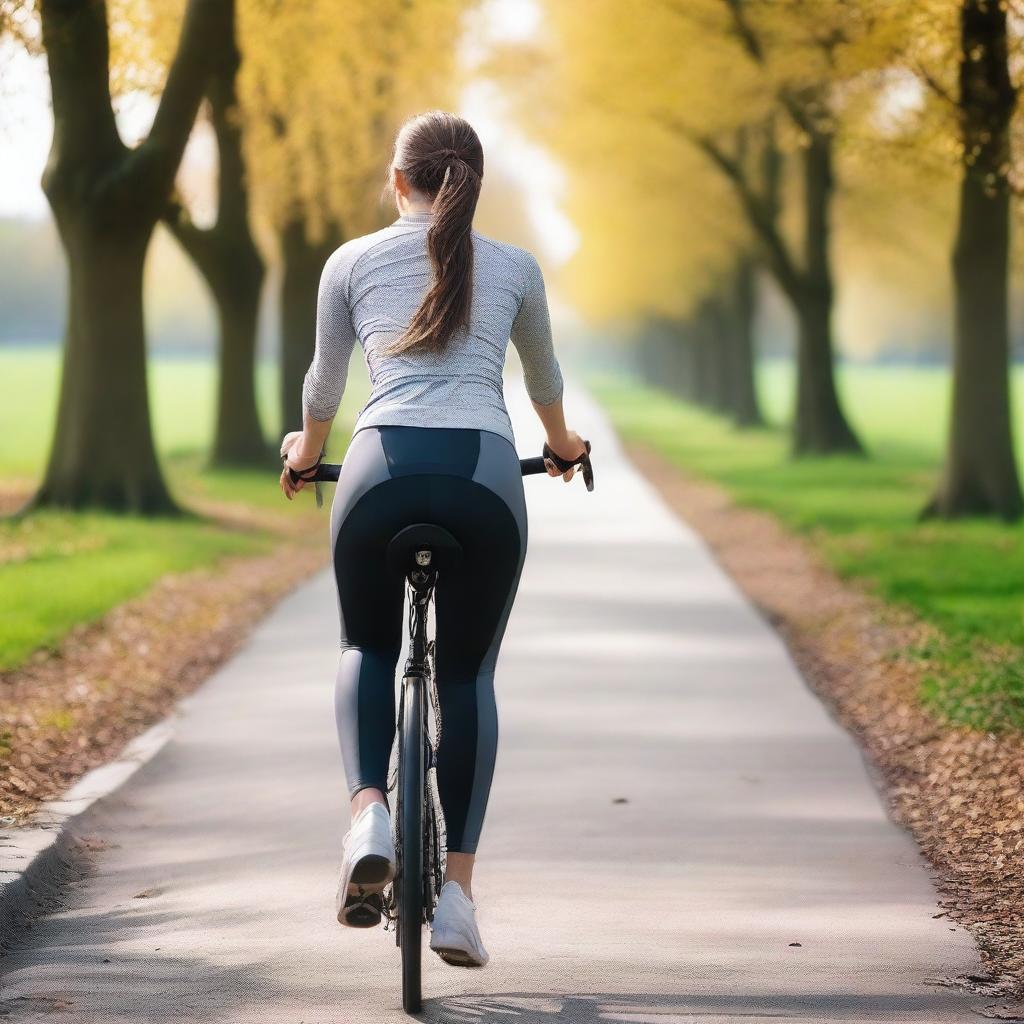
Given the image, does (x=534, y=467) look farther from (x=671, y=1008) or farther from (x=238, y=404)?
(x=238, y=404)

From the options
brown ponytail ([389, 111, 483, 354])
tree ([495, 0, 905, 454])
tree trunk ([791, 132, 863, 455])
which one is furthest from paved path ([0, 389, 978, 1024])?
tree trunk ([791, 132, 863, 455])

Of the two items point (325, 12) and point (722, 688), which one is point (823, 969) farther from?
point (325, 12)

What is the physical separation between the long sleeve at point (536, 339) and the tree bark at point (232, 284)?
1786 centimetres

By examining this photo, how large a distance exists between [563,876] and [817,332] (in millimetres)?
22940

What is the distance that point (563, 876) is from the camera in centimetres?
544

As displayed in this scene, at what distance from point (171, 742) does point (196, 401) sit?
59.0 m

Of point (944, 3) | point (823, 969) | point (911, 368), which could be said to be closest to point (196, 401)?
point (944, 3)

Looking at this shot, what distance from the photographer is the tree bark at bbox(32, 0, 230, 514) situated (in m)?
15.9

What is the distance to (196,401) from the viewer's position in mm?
65562

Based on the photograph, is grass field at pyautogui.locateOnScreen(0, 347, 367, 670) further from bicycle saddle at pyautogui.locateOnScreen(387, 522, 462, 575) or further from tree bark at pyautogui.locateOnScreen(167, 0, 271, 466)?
bicycle saddle at pyautogui.locateOnScreen(387, 522, 462, 575)

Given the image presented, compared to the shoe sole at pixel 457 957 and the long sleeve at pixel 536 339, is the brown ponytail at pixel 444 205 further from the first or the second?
the shoe sole at pixel 457 957

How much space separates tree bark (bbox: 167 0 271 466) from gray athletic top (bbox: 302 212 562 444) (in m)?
18.0

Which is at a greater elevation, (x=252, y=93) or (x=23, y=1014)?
(x=252, y=93)

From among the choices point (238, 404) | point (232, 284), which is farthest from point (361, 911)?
point (238, 404)
